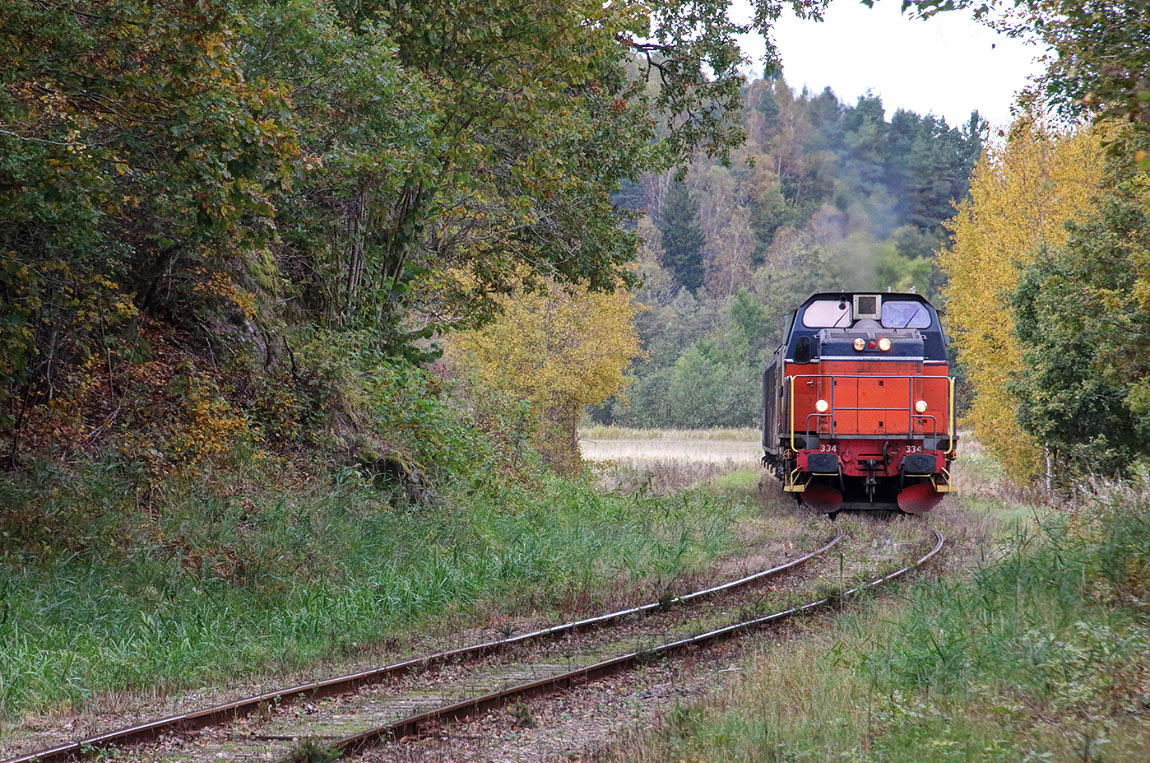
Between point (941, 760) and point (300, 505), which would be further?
point (300, 505)

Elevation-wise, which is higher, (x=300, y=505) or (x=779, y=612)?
(x=300, y=505)

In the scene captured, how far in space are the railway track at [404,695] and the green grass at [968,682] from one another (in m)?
1.21

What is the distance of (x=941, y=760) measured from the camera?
17.2 feet

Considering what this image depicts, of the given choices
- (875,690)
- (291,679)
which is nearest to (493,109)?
(291,679)

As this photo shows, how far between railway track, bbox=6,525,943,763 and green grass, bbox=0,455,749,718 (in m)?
0.94

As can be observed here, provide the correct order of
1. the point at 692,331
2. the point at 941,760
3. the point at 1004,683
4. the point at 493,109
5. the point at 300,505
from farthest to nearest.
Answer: the point at 692,331 → the point at 493,109 → the point at 300,505 → the point at 1004,683 → the point at 941,760

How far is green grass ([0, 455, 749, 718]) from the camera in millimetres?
7992

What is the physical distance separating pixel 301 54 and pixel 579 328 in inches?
884

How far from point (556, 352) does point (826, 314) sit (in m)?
16.0

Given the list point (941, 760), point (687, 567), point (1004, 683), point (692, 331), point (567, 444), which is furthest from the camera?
point (692, 331)

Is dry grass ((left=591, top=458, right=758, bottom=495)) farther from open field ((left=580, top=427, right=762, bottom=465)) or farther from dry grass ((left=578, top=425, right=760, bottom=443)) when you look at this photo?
dry grass ((left=578, top=425, right=760, bottom=443))

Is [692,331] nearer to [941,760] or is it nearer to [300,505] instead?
[300,505]

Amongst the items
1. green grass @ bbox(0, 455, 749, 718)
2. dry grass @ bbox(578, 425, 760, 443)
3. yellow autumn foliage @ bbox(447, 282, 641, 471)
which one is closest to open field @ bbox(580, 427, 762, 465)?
dry grass @ bbox(578, 425, 760, 443)

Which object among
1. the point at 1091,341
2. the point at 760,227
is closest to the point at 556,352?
the point at 1091,341
